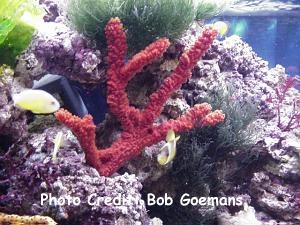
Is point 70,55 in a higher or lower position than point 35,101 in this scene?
higher

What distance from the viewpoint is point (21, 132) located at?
349 cm

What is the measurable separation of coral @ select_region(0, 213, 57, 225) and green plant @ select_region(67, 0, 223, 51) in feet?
7.17

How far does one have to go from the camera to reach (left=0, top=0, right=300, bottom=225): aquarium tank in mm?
3111

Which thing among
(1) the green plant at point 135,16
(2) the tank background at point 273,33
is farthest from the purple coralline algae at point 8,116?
(2) the tank background at point 273,33

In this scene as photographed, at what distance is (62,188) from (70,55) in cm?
166

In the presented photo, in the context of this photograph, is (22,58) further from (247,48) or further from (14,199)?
(247,48)

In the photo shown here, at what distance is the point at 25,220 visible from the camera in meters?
2.73

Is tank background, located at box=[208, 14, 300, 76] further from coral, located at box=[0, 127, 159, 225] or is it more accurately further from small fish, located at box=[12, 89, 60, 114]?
small fish, located at box=[12, 89, 60, 114]

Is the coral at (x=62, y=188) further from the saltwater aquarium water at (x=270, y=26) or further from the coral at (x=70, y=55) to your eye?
the saltwater aquarium water at (x=270, y=26)

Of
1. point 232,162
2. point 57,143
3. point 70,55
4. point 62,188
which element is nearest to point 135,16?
point 70,55

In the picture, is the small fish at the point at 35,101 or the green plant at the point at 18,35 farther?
the green plant at the point at 18,35

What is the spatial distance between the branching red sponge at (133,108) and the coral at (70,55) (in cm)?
28

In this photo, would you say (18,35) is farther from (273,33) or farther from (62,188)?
(273,33)

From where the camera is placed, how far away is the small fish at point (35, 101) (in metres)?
2.89
